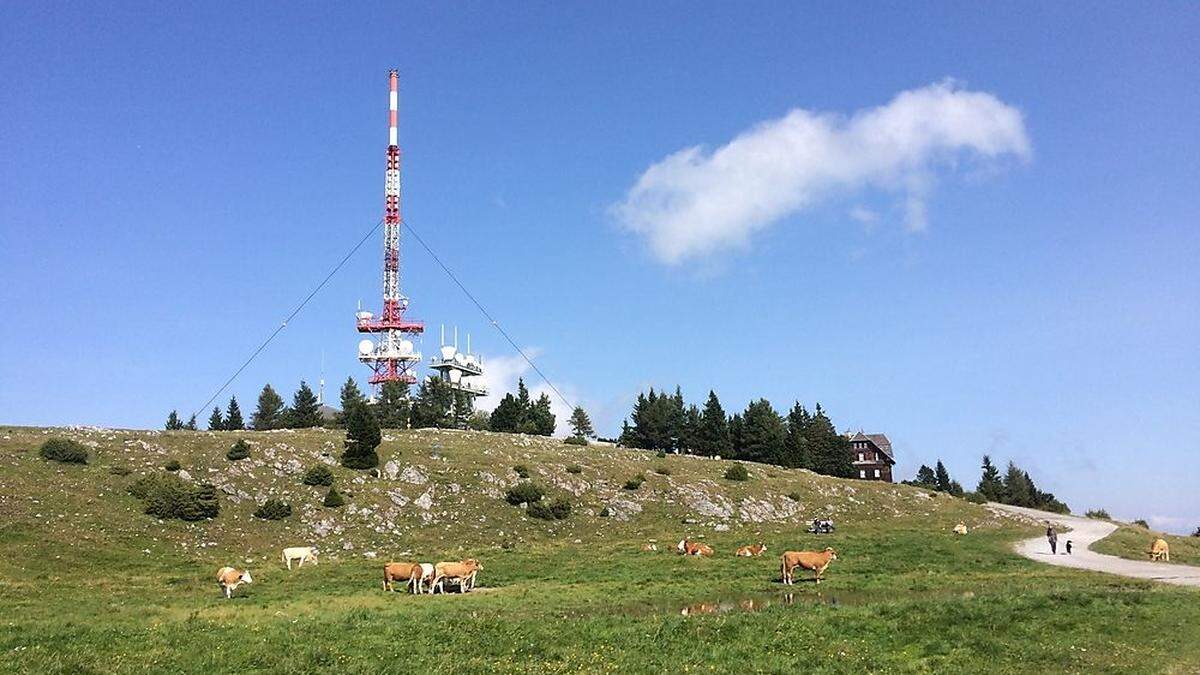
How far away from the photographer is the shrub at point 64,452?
194ft

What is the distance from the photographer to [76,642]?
2092 centimetres

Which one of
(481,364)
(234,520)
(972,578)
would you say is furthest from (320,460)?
(481,364)

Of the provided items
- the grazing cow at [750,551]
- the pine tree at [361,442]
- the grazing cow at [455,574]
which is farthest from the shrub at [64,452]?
the grazing cow at [750,551]

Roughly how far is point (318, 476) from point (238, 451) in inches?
318

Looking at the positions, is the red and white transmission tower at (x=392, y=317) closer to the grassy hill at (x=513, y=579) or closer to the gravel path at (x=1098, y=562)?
the grassy hill at (x=513, y=579)

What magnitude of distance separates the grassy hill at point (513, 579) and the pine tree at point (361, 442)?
1.93 meters

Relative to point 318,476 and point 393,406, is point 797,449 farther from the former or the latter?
point 318,476

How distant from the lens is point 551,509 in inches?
2569

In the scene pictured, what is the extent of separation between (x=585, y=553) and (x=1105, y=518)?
257 ft

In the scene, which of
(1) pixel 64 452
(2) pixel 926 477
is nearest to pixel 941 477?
(2) pixel 926 477

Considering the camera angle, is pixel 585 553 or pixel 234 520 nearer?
pixel 585 553

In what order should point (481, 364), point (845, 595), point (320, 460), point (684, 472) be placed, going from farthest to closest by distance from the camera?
1. point (481, 364)
2. point (684, 472)
3. point (320, 460)
4. point (845, 595)

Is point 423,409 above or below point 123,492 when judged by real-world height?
above

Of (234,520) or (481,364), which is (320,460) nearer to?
(234,520)
